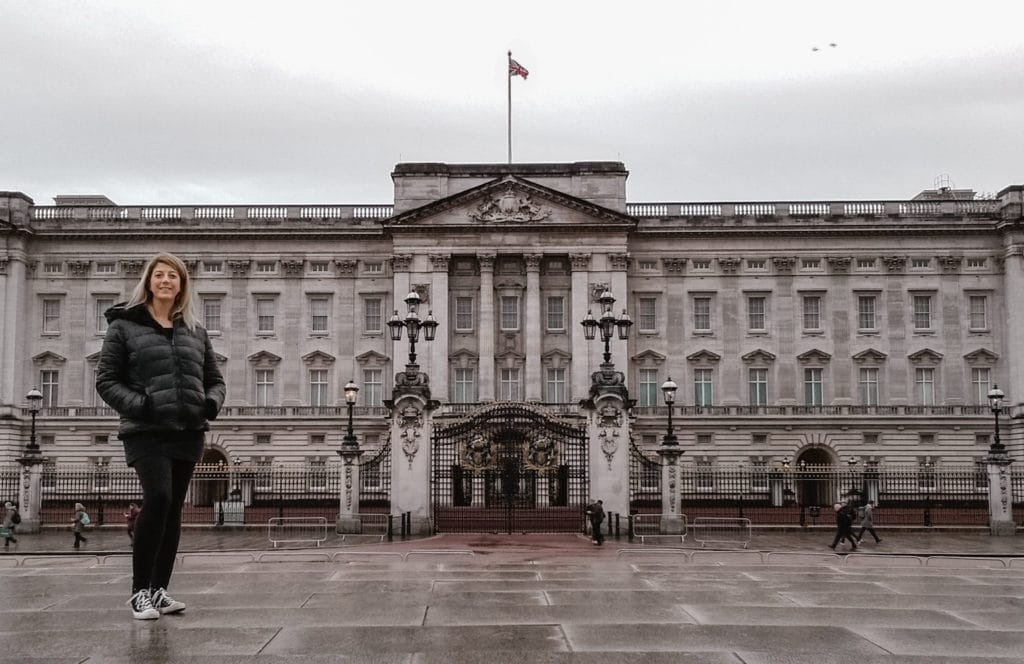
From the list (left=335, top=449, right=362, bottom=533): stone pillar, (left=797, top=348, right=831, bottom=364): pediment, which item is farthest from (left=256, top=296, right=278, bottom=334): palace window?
(left=797, top=348, right=831, bottom=364): pediment

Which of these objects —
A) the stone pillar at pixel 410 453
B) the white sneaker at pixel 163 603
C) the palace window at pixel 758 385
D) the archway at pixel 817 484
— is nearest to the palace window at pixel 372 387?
the palace window at pixel 758 385

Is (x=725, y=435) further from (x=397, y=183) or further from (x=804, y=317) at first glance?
(x=397, y=183)

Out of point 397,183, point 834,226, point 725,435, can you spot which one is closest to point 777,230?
point 834,226

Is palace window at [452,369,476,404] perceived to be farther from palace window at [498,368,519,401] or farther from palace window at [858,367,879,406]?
palace window at [858,367,879,406]

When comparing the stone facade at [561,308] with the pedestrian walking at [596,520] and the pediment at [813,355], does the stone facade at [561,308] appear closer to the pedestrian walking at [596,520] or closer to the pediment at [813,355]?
the pediment at [813,355]

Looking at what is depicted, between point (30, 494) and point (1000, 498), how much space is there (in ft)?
106

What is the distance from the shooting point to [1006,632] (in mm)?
7863

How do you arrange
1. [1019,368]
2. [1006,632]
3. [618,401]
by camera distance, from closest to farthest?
[1006,632]
[618,401]
[1019,368]

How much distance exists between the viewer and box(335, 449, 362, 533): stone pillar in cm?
3019

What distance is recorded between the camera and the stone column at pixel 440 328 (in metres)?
55.2

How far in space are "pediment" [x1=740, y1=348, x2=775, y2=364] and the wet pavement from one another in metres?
43.4

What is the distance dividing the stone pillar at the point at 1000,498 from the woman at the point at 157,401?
32.0 meters

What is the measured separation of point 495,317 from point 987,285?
27899mm

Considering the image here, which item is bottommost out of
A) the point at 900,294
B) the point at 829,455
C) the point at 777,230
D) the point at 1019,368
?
the point at 829,455
